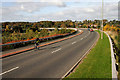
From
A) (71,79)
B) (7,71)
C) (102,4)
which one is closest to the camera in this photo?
(71,79)

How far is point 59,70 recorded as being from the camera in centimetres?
955

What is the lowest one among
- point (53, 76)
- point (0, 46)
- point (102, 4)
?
point (53, 76)

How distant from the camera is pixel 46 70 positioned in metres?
9.40

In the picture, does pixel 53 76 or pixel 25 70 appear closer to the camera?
pixel 53 76

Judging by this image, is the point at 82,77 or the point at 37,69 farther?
the point at 37,69

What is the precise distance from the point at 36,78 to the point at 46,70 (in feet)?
5.24

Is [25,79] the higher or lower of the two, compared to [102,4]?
lower

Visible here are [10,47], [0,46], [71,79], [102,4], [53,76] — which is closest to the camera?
[71,79]

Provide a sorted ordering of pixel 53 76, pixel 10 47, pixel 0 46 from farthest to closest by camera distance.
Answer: pixel 10 47
pixel 0 46
pixel 53 76

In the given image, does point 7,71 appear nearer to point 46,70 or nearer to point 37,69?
point 37,69

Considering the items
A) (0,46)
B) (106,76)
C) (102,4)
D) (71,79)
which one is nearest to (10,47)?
(0,46)

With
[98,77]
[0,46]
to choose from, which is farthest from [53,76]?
[0,46]

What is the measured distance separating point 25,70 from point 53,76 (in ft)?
7.56

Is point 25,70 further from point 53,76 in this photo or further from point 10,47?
point 10,47
